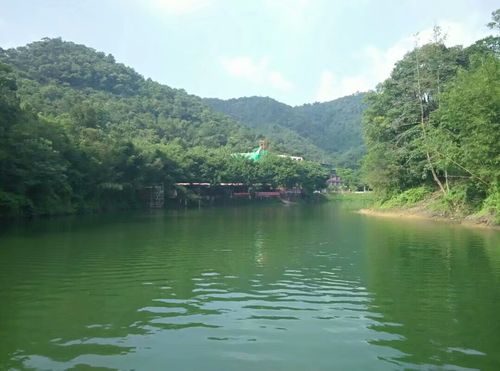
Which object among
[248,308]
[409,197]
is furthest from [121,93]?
[248,308]

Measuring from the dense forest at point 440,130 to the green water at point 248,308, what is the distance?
34.0 feet

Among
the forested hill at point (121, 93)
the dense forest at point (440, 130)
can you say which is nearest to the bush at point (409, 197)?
the dense forest at point (440, 130)

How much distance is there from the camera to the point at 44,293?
10148mm

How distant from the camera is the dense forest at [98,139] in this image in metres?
33.2

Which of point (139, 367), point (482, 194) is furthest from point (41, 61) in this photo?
point (139, 367)

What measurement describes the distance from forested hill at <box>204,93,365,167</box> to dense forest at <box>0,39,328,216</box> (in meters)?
38.6

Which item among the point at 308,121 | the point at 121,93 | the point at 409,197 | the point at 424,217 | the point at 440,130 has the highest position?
the point at 308,121

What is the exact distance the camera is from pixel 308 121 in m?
185

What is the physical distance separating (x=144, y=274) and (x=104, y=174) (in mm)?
36497

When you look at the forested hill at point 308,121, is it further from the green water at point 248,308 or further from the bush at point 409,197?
the green water at point 248,308

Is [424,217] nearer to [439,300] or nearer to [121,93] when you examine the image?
[439,300]

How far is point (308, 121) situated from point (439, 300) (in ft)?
585

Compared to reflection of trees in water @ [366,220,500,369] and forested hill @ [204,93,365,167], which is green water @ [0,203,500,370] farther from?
forested hill @ [204,93,365,167]

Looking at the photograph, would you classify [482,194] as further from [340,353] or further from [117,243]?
[340,353]
